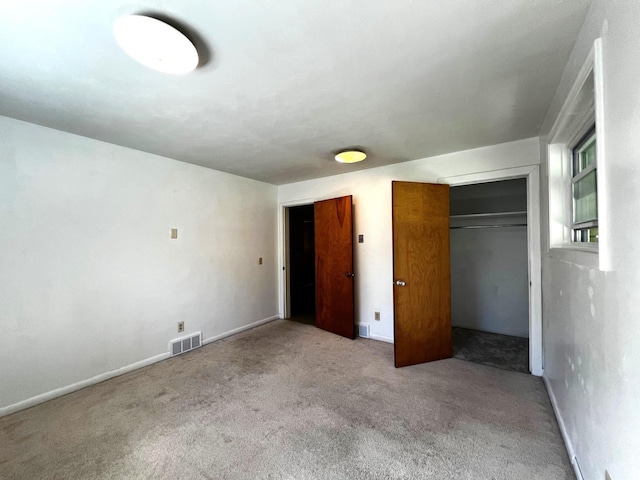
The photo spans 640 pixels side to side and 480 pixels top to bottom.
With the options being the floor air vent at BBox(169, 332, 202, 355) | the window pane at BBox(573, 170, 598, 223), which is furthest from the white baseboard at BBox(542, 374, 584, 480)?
the floor air vent at BBox(169, 332, 202, 355)

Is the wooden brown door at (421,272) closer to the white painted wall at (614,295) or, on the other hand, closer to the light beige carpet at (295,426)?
the light beige carpet at (295,426)

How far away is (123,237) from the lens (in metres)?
2.78

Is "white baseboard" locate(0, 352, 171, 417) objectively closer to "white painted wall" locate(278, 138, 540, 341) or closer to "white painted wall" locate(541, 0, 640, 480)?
"white painted wall" locate(278, 138, 540, 341)

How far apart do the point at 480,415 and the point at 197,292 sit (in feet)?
10.6

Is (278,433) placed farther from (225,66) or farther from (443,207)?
(443,207)

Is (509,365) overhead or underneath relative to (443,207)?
underneath

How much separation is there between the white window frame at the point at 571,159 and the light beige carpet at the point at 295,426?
127cm

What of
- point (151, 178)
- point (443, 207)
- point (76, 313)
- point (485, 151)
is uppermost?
point (485, 151)

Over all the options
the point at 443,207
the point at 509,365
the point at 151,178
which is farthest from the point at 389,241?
the point at 151,178

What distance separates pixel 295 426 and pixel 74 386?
2135 mm

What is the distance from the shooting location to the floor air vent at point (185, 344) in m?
3.15

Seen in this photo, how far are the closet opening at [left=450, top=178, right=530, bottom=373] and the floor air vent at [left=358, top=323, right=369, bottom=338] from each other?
1.10 m

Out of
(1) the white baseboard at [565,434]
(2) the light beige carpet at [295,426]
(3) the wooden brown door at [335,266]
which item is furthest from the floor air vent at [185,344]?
(1) the white baseboard at [565,434]

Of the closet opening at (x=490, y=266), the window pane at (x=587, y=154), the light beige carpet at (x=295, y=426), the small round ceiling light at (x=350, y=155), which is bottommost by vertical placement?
the light beige carpet at (x=295, y=426)
